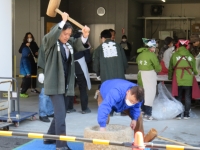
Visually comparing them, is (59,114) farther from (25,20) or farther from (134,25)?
(134,25)

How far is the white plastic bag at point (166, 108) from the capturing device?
8.02 meters

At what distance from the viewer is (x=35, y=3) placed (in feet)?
48.8

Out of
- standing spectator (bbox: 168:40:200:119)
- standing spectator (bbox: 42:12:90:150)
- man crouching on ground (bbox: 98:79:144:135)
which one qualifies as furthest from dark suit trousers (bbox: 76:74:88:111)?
man crouching on ground (bbox: 98:79:144:135)

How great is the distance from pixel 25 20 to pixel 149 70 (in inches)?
334

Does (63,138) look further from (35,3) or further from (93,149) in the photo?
(35,3)

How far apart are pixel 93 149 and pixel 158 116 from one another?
3.32 metres

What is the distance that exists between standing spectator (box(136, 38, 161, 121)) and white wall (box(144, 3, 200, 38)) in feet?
34.8

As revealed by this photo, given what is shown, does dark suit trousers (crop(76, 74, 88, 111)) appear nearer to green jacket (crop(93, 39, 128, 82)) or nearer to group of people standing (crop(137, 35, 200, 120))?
green jacket (crop(93, 39, 128, 82))

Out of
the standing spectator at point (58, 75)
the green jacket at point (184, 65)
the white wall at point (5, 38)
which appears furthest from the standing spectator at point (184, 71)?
the white wall at point (5, 38)

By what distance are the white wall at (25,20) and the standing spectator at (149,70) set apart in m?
7.84

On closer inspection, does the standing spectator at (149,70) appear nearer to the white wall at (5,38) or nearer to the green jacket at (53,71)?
the white wall at (5,38)

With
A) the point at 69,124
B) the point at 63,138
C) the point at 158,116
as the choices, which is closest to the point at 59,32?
the point at 63,138

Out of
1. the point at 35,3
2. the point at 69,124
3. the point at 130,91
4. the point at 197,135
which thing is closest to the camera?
the point at 130,91

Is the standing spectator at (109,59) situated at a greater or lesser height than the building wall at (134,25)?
lesser
